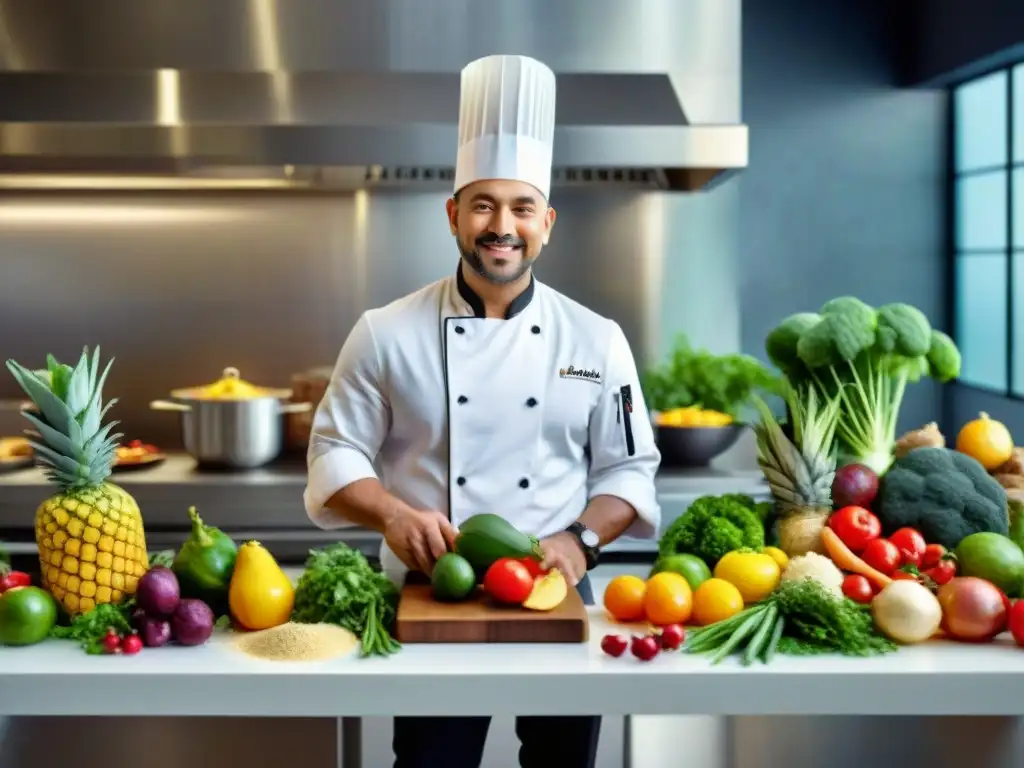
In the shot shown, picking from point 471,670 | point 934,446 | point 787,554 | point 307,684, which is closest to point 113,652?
point 307,684

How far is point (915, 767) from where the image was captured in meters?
2.27

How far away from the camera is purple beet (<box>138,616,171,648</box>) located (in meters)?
1.98

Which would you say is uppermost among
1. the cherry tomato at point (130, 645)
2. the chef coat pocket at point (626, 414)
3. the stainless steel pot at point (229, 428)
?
the chef coat pocket at point (626, 414)

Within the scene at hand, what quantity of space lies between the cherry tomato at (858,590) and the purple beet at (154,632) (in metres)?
1.16

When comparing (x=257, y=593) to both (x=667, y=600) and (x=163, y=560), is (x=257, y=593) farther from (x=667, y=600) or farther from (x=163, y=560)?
(x=667, y=600)

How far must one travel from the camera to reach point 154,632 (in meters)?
1.98

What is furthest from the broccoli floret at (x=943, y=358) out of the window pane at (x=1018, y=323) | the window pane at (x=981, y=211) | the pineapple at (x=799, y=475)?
the window pane at (x=981, y=211)

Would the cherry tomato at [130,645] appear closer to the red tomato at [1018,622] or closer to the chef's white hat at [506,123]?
the chef's white hat at [506,123]

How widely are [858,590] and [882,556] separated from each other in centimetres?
15

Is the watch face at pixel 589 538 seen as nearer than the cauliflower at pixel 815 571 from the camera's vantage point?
No

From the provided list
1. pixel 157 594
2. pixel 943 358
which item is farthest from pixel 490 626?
pixel 943 358

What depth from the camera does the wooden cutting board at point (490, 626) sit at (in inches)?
78.4

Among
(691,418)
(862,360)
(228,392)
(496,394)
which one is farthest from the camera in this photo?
(691,418)

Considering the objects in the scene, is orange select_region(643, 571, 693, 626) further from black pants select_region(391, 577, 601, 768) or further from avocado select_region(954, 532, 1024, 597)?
avocado select_region(954, 532, 1024, 597)
